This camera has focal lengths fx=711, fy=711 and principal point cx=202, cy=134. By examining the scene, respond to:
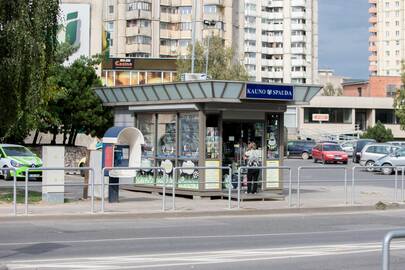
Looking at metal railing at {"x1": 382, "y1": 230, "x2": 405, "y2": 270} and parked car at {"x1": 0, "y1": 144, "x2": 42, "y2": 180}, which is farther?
parked car at {"x1": 0, "y1": 144, "x2": 42, "y2": 180}

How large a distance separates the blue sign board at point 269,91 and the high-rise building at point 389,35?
14077 cm

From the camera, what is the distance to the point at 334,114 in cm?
10825

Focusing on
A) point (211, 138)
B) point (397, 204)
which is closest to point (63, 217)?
point (211, 138)

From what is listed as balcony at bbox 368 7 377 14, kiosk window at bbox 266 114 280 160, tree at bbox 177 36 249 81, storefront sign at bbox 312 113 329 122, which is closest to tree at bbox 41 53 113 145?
tree at bbox 177 36 249 81

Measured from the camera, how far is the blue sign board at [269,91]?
22.0m

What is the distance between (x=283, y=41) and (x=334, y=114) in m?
37.5

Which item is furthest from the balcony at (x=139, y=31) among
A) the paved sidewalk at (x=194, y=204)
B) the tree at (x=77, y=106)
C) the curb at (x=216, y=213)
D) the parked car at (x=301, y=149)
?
the curb at (x=216, y=213)

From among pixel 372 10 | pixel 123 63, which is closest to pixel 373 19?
pixel 372 10

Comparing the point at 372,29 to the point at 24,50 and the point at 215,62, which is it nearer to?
the point at 215,62

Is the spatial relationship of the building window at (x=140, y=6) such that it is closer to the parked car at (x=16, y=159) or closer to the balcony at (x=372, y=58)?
the parked car at (x=16, y=159)

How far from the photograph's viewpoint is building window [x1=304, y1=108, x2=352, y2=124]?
107812 mm

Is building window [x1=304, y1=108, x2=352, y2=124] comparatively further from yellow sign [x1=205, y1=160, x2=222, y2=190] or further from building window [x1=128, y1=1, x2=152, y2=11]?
yellow sign [x1=205, y1=160, x2=222, y2=190]

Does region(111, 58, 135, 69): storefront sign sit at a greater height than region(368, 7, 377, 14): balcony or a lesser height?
lesser

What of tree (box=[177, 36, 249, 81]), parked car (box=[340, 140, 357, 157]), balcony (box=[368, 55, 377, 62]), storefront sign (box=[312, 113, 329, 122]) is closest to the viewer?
tree (box=[177, 36, 249, 81])
